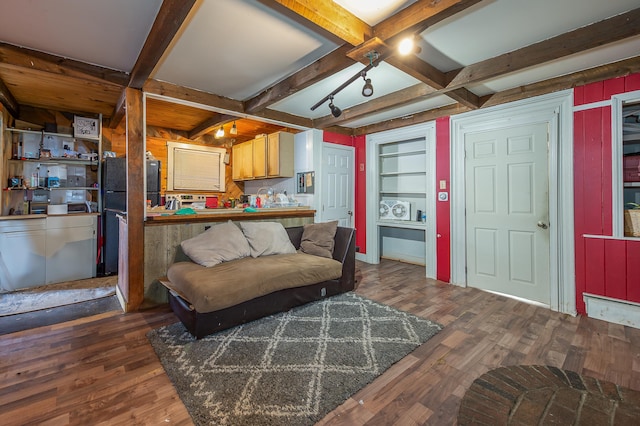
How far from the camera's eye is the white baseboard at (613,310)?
2.58 meters

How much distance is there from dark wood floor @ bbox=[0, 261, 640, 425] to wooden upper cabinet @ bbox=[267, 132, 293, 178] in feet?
8.85

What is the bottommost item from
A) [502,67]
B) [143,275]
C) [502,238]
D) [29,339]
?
[29,339]

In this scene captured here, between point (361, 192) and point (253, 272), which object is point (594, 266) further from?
point (253, 272)

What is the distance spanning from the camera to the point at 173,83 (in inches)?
123

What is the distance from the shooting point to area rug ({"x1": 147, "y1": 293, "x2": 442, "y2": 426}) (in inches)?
61.4

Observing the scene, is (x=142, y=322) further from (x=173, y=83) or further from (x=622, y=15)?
(x=622, y=15)

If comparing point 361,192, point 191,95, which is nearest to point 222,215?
point 191,95

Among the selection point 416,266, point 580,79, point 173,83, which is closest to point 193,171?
point 173,83

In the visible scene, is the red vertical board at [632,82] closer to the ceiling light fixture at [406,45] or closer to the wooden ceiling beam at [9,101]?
the ceiling light fixture at [406,45]

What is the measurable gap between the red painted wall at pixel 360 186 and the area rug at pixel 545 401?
12.5 ft

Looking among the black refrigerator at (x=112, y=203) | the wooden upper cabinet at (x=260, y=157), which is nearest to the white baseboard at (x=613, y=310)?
the wooden upper cabinet at (x=260, y=157)

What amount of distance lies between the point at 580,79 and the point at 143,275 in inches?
190

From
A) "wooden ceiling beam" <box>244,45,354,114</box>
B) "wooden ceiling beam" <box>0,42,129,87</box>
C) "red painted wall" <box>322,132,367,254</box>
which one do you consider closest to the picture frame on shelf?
"wooden ceiling beam" <box>0,42,129,87</box>

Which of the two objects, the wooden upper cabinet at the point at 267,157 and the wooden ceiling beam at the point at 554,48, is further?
the wooden upper cabinet at the point at 267,157
